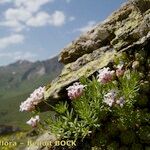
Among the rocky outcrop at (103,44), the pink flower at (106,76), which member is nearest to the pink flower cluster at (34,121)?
the rocky outcrop at (103,44)

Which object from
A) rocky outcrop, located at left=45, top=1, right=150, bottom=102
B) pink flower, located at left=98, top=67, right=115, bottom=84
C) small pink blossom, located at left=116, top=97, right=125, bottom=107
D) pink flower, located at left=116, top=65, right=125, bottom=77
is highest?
rocky outcrop, located at left=45, top=1, right=150, bottom=102

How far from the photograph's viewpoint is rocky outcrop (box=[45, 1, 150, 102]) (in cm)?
1470

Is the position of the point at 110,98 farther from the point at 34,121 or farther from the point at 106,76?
the point at 34,121

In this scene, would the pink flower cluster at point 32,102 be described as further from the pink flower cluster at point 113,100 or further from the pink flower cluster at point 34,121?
the pink flower cluster at point 113,100

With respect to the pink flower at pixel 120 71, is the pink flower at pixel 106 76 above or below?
below

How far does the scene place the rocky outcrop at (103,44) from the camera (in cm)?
1470

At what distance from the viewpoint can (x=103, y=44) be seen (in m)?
17.2

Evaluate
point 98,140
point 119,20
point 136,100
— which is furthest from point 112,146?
point 119,20

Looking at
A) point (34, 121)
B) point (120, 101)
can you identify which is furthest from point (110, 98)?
point (34, 121)

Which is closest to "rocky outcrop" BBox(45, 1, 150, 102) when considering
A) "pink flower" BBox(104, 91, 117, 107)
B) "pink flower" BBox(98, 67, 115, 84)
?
"pink flower" BBox(98, 67, 115, 84)

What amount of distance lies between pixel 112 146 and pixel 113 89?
5.73 feet

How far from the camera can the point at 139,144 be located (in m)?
12.1

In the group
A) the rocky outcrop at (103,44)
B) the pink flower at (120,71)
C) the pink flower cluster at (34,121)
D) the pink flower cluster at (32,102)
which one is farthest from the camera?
the rocky outcrop at (103,44)

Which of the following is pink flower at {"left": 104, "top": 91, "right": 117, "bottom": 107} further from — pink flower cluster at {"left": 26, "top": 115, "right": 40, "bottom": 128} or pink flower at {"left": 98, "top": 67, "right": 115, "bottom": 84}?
pink flower cluster at {"left": 26, "top": 115, "right": 40, "bottom": 128}
